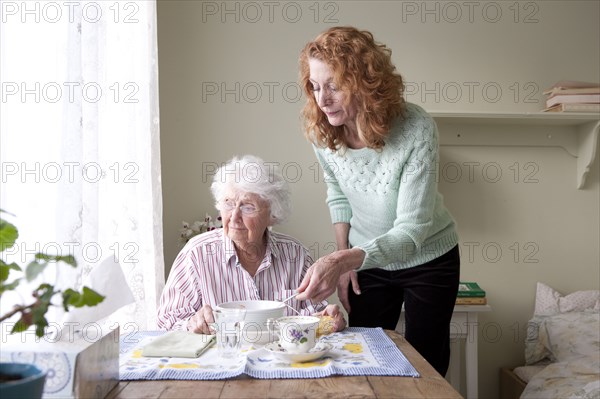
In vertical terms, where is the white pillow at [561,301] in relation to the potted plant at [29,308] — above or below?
below

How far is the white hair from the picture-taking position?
6.68 feet

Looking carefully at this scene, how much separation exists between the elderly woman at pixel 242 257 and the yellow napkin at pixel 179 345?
23cm

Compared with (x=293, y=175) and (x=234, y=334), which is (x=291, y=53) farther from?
(x=234, y=334)

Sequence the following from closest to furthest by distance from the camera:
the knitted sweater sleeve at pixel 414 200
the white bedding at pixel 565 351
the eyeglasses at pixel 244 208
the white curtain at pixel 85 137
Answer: the white curtain at pixel 85 137, the knitted sweater sleeve at pixel 414 200, the eyeglasses at pixel 244 208, the white bedding at pixel 565 351

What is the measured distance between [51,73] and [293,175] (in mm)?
1577

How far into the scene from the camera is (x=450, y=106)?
3055mm

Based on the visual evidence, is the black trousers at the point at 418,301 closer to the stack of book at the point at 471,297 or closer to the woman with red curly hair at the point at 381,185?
the woman with red curly hair at the point at 381,185

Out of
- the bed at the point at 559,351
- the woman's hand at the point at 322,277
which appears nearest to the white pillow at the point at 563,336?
the bed at the point at 559,351

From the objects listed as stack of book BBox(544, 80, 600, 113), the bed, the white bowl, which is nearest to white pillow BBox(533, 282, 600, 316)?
the bed

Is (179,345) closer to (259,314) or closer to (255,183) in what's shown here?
(259,314)

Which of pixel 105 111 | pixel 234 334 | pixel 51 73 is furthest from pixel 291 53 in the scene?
pixel 234 334

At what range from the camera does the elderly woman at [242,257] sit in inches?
74.0

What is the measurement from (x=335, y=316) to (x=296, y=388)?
54 centimetres

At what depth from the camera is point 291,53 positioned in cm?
302
